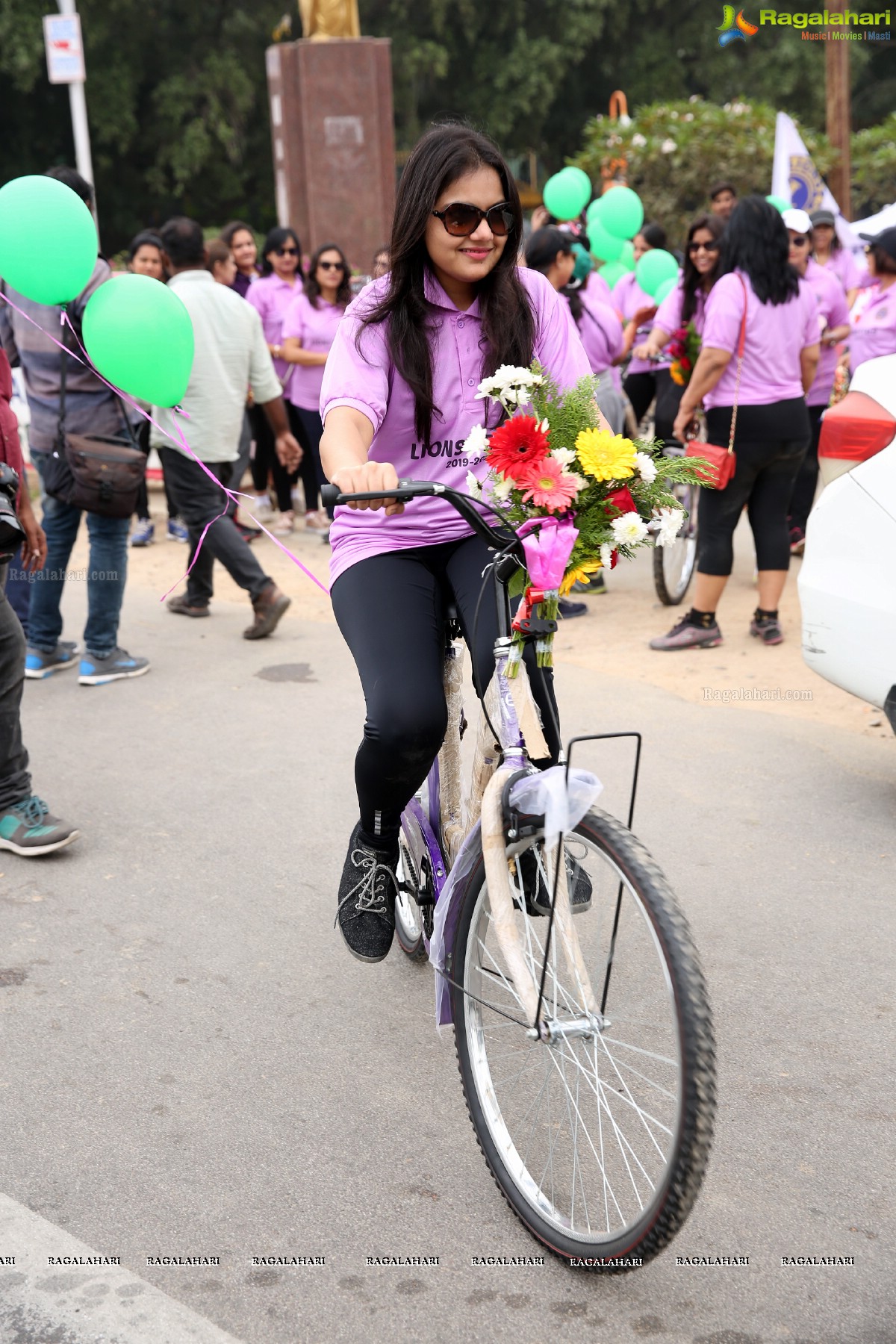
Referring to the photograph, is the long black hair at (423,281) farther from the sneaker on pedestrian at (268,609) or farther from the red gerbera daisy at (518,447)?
the sneaker on pedestrian at (268,609)

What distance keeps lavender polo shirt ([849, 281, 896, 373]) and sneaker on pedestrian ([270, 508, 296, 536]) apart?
14.3 feet

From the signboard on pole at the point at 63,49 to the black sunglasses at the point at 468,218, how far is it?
1379 centimetres

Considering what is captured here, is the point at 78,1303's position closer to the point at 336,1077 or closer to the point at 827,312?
the point at 336,1077

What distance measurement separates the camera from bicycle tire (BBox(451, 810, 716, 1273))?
84.2 inches

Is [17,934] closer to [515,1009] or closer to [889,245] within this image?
[515,1009]

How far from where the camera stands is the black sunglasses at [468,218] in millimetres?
2873

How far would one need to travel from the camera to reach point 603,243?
1195cm

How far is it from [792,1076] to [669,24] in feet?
132

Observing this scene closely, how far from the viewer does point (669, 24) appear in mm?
37969

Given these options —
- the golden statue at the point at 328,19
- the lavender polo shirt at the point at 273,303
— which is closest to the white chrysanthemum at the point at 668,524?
the lavender polo shirt at the point at 273,303

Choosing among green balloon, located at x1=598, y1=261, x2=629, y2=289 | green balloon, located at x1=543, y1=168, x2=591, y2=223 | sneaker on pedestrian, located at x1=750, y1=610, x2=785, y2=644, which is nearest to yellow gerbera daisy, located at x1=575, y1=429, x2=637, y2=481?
sneaker on pedestrian, located at x1=750, y1=610, x2=785, y2=644

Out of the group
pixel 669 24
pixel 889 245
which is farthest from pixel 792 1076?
pixel 669 24

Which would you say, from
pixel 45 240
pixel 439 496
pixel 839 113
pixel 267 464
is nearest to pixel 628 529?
pixel 439 496

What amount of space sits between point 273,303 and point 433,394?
7714 mm
